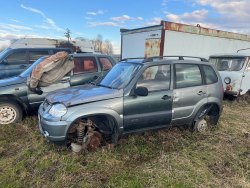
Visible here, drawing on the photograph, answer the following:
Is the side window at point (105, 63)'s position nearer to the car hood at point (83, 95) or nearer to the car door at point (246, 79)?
the car hood at point (83, 95)

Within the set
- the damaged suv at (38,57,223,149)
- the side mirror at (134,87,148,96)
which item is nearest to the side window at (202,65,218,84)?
the damaged suv at (38,57,223,149)

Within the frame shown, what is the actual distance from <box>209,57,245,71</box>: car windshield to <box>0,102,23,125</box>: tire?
712 centimetres

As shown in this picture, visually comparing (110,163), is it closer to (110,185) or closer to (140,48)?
(110,185)

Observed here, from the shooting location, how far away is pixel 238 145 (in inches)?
195

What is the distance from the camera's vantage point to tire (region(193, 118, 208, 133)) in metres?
5.38

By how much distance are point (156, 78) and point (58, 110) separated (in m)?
1.91

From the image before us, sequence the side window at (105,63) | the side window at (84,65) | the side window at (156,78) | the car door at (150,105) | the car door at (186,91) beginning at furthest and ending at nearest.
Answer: the side window at (105,63)
the side window at (84,65)
the car door at (186,91)
the side window at (156,78)
the car door at (150,105)

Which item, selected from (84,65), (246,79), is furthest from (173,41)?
(84,65)

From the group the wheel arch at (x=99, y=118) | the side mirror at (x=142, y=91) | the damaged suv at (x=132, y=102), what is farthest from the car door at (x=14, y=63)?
the side mirror at (x=142, y=91)

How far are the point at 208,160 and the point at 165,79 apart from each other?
5.47ft

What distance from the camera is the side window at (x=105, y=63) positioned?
7008 mm

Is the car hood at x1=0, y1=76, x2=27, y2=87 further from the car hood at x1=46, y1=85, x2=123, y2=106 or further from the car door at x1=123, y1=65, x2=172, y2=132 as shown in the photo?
Answer: the car door at x1=123, y1=65, x2=172, y2=132

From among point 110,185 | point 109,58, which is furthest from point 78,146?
point 109,58

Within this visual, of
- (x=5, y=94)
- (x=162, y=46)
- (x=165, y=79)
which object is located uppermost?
(x=162, y=46)
